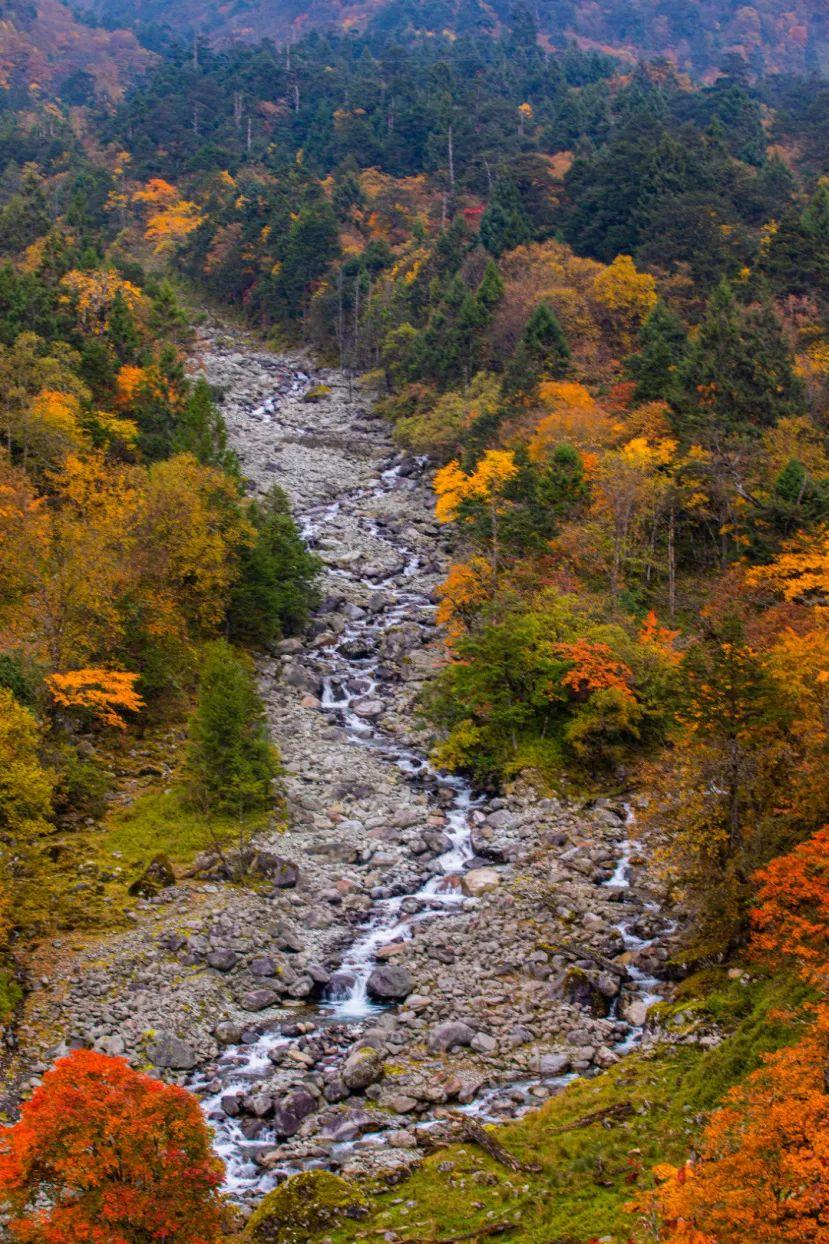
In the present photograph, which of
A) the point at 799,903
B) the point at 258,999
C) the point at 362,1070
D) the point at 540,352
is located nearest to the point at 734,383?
the point at 540,352

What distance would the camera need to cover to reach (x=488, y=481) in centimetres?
4775

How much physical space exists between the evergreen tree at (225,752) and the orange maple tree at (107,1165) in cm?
1675

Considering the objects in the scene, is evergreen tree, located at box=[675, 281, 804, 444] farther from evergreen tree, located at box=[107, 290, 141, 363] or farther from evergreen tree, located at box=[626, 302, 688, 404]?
evergreen tree, located at box=[107, 290, 141, 363]

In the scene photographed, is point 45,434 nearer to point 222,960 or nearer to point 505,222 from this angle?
point 222,960

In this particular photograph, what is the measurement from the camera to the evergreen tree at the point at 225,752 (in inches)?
1241

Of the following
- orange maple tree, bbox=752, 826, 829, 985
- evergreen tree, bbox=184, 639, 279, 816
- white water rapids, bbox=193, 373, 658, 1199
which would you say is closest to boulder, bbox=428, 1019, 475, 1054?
white water rapids, bbox=193, 373, 658, 1199

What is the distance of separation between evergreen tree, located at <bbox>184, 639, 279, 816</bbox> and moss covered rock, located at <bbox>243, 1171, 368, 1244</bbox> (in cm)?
1453

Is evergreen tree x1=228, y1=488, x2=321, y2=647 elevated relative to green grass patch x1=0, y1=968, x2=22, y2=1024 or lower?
elevated

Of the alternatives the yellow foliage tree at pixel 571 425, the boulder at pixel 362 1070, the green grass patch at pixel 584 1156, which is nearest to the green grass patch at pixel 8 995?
the boulder at pixel 362 1070

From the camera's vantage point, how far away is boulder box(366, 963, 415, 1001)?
24578 mm

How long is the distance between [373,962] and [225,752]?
8.38 m

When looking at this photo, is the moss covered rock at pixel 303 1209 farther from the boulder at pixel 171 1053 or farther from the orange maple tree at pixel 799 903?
the orange maple tree at pixel 799 903

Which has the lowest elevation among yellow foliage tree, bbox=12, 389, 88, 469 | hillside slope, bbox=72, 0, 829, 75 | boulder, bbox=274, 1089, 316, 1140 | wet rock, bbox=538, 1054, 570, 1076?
boulder, bbox=274, 1089, 316, 1140

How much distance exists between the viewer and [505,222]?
266 ft
